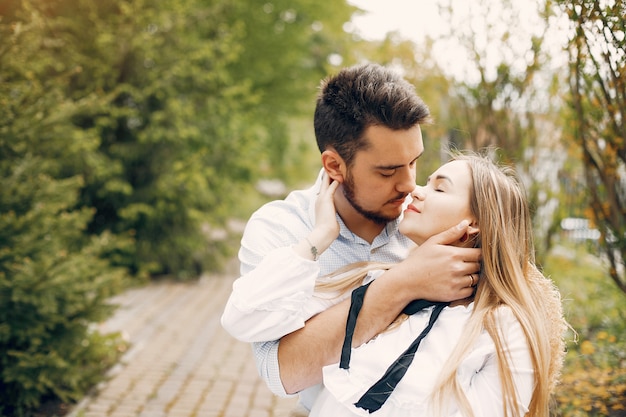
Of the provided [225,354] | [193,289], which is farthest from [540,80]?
[193,289]

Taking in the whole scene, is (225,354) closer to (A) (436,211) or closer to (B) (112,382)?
(B) (112,382)

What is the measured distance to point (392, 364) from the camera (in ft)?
6.12

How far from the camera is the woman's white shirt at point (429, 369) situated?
1789 mm

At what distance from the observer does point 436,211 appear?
6.84 feet

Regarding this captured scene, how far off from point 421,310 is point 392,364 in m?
0.22

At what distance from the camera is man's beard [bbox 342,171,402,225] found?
239cm

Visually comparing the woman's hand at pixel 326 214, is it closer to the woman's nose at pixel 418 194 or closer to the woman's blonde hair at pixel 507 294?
the woman's nose at pixel 418 194

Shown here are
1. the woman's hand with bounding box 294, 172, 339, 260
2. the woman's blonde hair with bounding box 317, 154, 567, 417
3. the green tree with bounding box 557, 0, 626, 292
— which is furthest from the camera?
the green tree with bounding box 557, 0, 626, 292

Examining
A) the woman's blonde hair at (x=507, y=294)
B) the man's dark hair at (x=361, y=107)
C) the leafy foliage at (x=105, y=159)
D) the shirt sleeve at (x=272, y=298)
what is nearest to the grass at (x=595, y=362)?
the woman's blonde hair at (x=507, y=294)

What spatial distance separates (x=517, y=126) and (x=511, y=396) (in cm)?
445

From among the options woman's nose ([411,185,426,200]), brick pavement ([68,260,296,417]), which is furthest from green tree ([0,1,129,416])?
woman's nose ([411,185,426,200])

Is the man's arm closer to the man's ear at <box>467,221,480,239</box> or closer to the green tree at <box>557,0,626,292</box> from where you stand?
the man's ear at <box>467,221,480,239</box>

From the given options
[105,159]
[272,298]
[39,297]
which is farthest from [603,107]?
[105,159]

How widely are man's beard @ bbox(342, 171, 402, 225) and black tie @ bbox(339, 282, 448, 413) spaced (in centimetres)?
47
